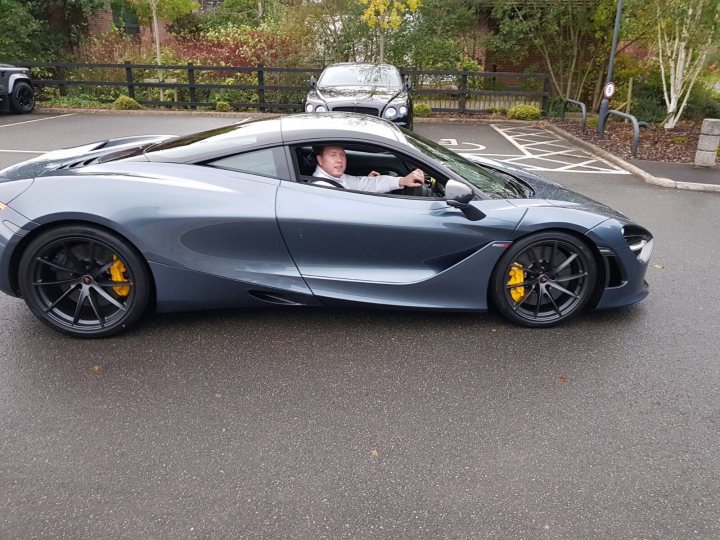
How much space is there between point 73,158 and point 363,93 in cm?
717

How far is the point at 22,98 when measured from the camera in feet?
49.4

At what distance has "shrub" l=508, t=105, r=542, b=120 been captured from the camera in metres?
15.9

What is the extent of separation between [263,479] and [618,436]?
1.70m

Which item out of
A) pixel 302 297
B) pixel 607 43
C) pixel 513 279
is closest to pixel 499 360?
pixel 513 279

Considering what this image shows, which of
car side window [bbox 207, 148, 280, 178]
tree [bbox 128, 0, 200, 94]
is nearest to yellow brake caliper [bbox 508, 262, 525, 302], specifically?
car side window [bbox 207, 148, 280, 178]

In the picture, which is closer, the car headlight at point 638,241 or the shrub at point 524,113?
the car headlight at point 638,241

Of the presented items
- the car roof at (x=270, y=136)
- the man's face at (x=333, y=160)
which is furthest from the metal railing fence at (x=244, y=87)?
the man's face at (x=333, y=160)

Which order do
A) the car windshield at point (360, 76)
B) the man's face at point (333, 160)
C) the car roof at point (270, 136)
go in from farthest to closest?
the car windshield at point (360, 76) < the man's face at point (333, 160) < the car roof at point (270, 136)

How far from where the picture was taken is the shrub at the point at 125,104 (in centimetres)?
1616

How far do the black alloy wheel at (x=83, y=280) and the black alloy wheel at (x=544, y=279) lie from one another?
226 centimetres

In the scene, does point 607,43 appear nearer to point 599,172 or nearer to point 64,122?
point 599,172

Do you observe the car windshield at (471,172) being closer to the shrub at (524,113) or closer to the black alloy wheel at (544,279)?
the black alloy wheel at (544,279)

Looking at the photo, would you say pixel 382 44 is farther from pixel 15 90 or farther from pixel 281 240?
pixel 281 240

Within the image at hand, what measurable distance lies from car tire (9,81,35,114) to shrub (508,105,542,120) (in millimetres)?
13026
